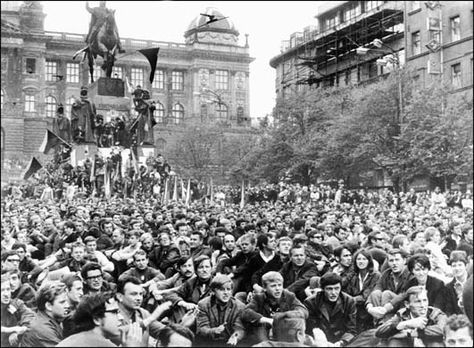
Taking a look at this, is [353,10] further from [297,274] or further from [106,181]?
[106,181]

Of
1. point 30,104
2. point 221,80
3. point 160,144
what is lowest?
point 160,144

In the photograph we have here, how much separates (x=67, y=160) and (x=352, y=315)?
19.1 m

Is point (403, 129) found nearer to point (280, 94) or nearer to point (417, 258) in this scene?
point (417, 258)

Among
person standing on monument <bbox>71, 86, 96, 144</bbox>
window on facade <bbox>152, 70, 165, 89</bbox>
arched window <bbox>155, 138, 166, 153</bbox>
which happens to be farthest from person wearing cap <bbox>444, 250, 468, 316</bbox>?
window on facade <bbox>152, 70, 165, 89</bbox>

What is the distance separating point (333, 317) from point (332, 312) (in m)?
0.05

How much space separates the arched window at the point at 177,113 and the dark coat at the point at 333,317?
152 feet

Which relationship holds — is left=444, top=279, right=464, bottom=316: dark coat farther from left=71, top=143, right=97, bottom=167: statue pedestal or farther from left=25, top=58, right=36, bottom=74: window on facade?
left=25, top=58, right=36, bottom=74: window on facade

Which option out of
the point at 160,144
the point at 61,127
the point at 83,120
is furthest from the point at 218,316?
the point at 160,144

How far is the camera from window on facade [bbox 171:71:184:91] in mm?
57906

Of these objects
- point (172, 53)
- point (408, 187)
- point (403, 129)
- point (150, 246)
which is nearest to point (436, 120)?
point (403, 129)

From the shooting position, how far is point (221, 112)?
4744 centimetres

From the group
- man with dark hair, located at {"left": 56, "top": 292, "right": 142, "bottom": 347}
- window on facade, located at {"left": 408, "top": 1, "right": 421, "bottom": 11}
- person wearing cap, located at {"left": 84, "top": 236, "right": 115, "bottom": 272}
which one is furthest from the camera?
person wearing cap, located at {"left": 84, "top": 236, "right": 115, "bottom": 272}

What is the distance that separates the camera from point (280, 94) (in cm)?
3553

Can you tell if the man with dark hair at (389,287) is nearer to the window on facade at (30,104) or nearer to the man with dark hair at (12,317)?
the man with dark hair at (12,317)
